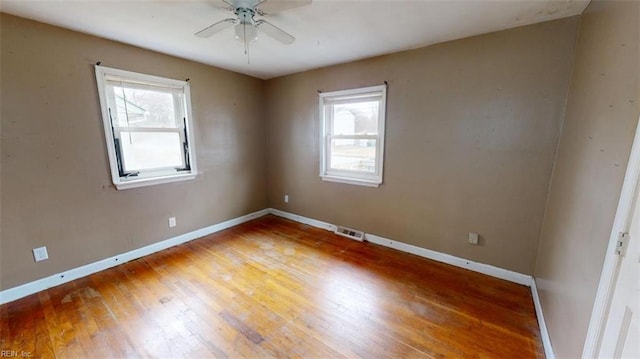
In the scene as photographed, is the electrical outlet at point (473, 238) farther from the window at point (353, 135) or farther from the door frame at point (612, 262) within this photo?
the door frame at point (612, 262)

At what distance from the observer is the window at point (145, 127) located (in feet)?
8.25

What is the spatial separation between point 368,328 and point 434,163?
1.79 metres

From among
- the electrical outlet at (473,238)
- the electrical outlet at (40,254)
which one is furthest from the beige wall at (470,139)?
the electrical outlet at (40,254)

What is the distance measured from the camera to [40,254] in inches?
86.8

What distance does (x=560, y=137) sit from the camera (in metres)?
2.00

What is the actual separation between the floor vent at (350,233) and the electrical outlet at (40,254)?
3059 mm

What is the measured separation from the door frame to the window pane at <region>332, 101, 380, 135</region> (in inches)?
89.6

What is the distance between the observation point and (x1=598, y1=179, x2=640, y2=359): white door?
849mm

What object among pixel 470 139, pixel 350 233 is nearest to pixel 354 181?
pixel 350 233

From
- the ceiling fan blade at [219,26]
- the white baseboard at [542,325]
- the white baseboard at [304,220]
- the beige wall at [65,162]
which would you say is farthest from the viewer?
the white baseboard at [304,220]

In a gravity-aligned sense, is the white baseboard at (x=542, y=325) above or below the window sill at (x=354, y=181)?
below

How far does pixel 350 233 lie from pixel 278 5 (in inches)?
107

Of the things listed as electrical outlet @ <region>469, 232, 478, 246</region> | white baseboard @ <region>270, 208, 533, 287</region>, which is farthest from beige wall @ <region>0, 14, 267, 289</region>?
electrical outlet @ <region>469, 232, 478, 246</region>

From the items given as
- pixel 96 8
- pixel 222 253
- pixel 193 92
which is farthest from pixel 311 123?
pixel 96 8
